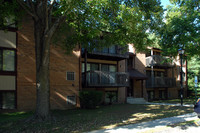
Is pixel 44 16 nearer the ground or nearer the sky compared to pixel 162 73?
nearer the sky

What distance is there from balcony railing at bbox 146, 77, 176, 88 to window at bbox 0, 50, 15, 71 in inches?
641

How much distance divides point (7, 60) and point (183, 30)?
1625cm

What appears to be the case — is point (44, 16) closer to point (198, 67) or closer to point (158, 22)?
point (158, 22)

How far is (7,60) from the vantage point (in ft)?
40.7

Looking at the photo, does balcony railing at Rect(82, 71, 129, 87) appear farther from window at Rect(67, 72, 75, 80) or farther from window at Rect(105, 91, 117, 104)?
window at Rect(105, 91, 117, 104)

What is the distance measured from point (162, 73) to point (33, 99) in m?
19.8

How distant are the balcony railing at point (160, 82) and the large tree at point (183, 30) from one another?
535cm

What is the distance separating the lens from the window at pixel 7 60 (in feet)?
39.9

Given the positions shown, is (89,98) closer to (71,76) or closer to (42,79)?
(71,76)

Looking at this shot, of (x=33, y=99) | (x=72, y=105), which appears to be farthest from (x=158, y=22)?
(x=33, y=99)

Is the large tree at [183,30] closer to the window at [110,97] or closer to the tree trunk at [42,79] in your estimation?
the window at [110,97]

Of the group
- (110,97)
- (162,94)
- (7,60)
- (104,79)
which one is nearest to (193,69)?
(162,94)

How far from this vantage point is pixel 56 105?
14.3 m

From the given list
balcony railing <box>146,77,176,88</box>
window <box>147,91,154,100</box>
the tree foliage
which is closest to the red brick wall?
balcony railing <box>146,77,176,88</box>
